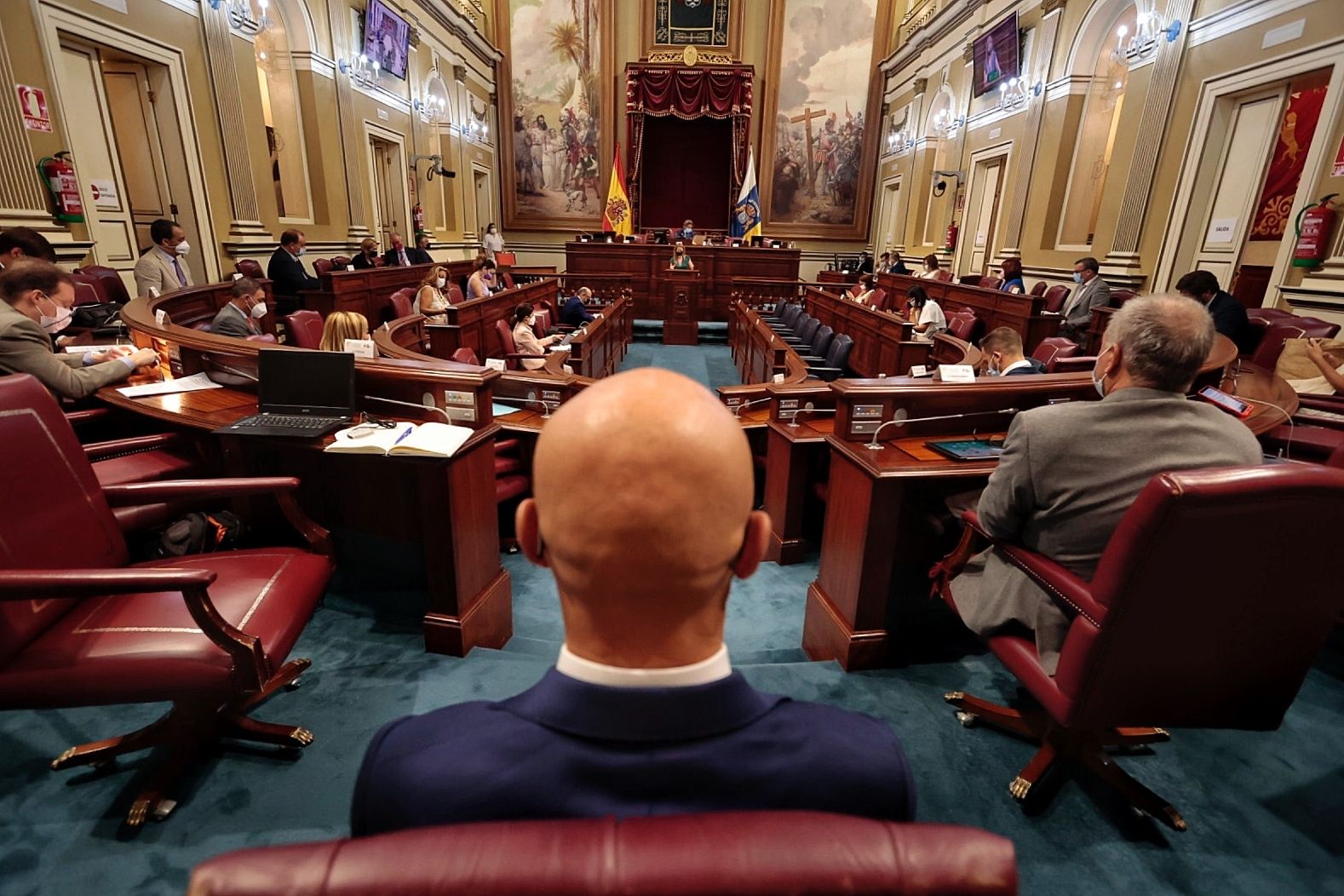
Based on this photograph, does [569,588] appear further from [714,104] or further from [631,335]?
[714,104]

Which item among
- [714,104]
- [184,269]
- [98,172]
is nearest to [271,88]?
[98,172]

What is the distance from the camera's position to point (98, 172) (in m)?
6.11

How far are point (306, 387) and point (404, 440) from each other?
23.8 inches

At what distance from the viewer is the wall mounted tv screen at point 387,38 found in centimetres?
959

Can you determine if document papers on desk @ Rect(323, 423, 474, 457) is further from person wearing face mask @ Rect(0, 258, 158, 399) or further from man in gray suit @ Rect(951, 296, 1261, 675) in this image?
man in gray suit @ Rect(951, 296, 1261, 675)

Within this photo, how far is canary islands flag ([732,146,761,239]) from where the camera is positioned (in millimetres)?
13883

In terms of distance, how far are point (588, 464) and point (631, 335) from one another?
9.88 metres

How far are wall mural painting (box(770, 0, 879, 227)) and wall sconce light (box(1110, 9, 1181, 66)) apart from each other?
799 centimetres

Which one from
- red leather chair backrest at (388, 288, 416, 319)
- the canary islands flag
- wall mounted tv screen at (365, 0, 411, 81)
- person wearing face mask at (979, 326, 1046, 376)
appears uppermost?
wall mounted tv screen at (365, 0, 411, 81)

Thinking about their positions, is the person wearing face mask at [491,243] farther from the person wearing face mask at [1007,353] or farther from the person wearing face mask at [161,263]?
the person wearing face mask at [1007,353]

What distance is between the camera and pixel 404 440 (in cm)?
206

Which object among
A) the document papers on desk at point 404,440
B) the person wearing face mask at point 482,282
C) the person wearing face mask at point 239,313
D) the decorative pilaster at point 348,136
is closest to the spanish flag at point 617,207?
the decorative pilaster at point 348,136

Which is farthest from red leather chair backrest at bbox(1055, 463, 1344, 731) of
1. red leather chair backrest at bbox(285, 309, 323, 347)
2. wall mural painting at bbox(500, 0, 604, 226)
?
wall mural painting at bbox(500, 0, 604, 226)

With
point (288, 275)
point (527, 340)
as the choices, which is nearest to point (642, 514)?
point (527, 340)
